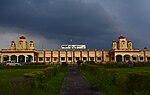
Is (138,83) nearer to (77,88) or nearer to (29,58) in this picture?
(77,88)

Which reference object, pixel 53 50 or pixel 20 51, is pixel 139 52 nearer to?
pixel 53 50

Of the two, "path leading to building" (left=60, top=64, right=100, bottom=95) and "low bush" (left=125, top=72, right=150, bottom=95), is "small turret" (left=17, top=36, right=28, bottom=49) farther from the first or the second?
"low bush" (left=125, top=72, right=150, bottom=95)

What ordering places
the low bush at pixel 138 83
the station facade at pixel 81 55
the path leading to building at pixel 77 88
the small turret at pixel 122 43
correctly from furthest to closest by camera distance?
the small turret at pixel 122 43
the station facade at pixel 81 55
the path leading to building at pixel 77 88
the low bush at pixel 138 83

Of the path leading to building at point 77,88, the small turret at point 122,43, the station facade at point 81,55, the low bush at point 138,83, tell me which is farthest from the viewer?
the small turret at point 122,43

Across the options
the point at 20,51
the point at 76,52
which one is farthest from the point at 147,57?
the point at 20,51

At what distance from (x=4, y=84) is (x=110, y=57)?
94.7 meters

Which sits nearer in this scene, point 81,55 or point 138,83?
point 138,83

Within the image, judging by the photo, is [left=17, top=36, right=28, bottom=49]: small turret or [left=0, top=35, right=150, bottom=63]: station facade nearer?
[left=0, top=35, right=150, bottom=63]: station facade

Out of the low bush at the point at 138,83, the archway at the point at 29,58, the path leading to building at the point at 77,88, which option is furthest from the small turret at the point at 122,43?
the low bush at the point at 138,83

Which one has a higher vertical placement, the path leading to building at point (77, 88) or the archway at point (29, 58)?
the archway at point (29, 58)

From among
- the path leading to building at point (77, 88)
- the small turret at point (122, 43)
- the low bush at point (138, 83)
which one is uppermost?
the small turret at point (122, 43)

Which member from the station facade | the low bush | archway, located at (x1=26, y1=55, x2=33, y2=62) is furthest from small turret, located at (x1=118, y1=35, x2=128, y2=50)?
the low bush

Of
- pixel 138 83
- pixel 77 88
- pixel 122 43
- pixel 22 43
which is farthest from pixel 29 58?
pixel 138 83

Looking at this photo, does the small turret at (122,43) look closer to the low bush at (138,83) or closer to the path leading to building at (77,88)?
the path leading to building at (77,88)
